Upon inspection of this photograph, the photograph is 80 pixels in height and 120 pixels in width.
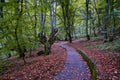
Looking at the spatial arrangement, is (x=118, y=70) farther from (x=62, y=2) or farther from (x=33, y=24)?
(x=62, y=2)

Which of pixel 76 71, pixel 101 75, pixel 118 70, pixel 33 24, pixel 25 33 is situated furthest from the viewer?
pixel 33 24

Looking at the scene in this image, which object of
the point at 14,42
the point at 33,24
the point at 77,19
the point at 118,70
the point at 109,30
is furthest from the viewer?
the point at 77,19

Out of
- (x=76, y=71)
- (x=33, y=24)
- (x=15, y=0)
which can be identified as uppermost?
(x=15, y=0)

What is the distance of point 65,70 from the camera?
27.4ft

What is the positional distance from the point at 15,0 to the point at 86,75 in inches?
A: 253

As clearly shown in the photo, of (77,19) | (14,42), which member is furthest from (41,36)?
(77,19)

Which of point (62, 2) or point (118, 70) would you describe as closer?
point (118, 70)

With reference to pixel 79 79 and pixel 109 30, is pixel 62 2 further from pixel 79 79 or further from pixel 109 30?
pixel 79 79

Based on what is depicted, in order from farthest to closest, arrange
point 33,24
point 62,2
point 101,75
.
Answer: point 62,2
point 33,24
point 101,75

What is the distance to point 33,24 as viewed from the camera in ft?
51.9

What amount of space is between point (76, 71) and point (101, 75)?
6.21 feet

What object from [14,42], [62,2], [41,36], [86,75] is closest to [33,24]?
[41,36]

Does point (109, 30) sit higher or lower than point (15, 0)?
lower

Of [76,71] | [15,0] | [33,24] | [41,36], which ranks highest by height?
[15,0]
